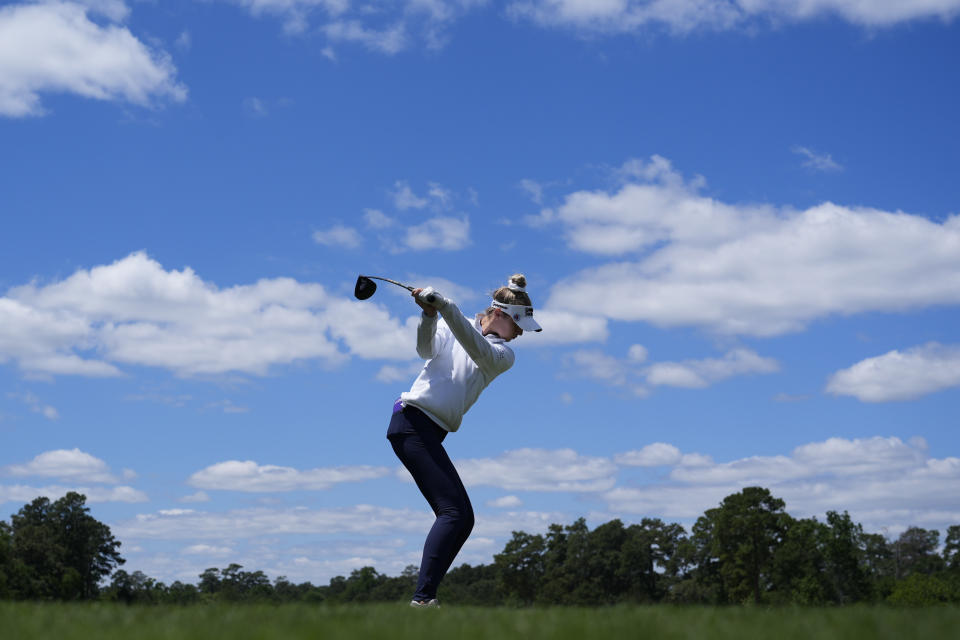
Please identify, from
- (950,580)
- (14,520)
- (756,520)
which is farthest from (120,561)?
(950,580)

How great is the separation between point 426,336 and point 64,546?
3659 inches

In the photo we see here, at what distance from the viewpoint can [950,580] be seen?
10231cm

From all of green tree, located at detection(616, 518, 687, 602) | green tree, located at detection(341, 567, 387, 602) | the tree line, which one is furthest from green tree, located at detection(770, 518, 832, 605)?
green tree, located at detection(341, 567, 387, 602)

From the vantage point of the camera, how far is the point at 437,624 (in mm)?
5008

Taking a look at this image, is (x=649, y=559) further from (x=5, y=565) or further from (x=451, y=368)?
(x=451, y=368)

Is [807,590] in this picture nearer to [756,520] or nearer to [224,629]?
[756,520]

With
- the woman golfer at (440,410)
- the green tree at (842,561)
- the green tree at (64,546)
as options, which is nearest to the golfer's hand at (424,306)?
the woman golfer at (440,410)

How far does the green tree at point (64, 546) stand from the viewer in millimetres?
82188

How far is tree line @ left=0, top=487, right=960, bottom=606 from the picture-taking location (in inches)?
3312

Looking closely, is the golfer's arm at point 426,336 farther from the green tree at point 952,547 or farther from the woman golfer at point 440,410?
the green tree at point 952,547

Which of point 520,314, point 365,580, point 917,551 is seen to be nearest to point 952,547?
point 917,551

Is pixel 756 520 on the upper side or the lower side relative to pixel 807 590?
upper

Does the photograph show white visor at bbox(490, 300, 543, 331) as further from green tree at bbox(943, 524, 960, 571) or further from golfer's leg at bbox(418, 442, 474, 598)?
green tree at bbox(943, 524, 960, 571)

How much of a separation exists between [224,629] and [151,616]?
1186 mm
